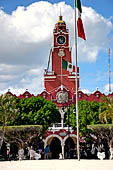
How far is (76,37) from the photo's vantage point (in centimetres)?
1950

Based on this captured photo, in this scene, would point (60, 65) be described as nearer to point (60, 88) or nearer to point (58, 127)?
point (60, 88)

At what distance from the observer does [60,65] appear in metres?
57.9

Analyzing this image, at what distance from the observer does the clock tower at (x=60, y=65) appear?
55.7 m

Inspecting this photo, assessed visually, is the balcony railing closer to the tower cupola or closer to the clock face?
the clock face

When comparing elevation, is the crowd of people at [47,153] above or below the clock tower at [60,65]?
below

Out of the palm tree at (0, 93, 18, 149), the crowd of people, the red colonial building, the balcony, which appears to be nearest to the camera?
the crowd of people

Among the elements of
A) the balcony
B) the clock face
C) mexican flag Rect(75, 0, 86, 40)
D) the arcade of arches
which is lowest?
the arcade of arches

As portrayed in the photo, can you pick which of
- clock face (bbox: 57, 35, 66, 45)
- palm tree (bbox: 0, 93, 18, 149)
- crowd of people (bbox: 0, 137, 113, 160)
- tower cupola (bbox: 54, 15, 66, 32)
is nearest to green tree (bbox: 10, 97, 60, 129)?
crowd of people (bbox: 0, 137, 113, 160)

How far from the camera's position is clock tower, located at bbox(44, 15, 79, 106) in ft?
183
